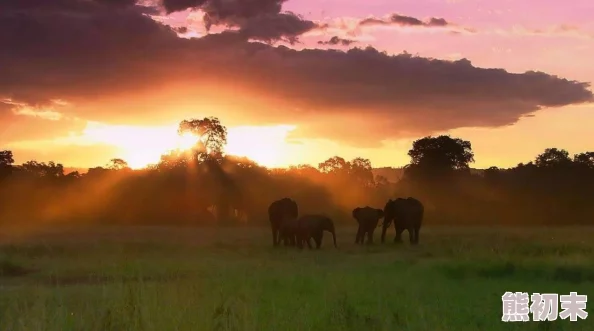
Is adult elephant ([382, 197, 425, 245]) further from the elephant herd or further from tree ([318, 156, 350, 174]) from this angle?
tree ([318, 156, 350, 174])

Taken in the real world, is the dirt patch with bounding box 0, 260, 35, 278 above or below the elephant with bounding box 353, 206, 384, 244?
below

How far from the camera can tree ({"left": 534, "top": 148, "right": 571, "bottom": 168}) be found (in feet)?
235

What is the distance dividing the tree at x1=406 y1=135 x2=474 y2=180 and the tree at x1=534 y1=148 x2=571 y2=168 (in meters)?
7.26

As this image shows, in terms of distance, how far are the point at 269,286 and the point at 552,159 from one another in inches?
2570

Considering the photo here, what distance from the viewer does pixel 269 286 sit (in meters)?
15.2

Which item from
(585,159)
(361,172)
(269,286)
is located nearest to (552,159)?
(585,159)

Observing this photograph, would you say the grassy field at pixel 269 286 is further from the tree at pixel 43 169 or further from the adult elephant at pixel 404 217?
the tree at pixel 43 169

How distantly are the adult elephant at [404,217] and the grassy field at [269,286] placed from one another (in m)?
4.36

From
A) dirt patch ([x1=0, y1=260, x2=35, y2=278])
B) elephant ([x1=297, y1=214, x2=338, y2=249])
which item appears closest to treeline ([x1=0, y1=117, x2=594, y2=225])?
elephant ([x1=297, y1=214, x2=338, y2=249])

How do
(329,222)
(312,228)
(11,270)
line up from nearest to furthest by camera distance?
(11,270) → (312,228) → (329,222)

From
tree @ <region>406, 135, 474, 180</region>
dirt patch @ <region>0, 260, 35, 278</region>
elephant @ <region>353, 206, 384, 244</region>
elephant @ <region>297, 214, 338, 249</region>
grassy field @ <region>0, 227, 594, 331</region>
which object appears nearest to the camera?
grassy field @ <region>0, 227, 594, 331</region>

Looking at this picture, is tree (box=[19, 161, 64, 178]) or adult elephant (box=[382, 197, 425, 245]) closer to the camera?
adult elephant (box=[382, 197, 425, 245])

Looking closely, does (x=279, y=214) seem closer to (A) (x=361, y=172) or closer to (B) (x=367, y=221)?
(B) (x=367, y=221)

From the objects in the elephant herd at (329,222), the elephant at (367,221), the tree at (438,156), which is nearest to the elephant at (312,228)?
the elephant herd at (329,222)
